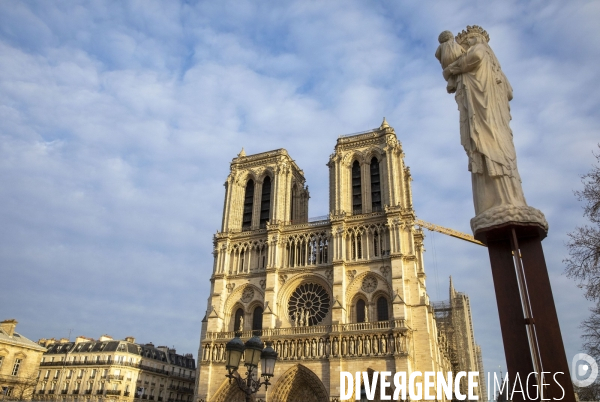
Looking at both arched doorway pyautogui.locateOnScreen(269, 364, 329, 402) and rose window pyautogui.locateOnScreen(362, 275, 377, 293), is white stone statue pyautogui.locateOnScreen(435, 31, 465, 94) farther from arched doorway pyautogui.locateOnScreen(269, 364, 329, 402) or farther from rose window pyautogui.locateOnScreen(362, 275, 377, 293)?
arched doorway pyautogui.locateOnScreen(269, 364, 329, 402)

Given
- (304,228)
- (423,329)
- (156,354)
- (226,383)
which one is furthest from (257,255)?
(156,354)

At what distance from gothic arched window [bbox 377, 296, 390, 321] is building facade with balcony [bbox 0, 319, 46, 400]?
81.5 feet

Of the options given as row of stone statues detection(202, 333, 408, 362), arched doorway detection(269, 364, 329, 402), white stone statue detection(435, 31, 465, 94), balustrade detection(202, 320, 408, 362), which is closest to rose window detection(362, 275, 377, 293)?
balustrade detection(202, 320, 408, 362)

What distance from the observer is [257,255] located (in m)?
38.1

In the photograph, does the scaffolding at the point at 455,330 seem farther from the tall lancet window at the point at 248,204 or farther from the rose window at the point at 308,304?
the tall lancet window at the point at 248,204

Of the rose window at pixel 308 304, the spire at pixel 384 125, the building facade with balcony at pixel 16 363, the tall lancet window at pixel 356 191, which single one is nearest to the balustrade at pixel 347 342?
the rose window at pixel 308 304

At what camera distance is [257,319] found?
3628 centimetres

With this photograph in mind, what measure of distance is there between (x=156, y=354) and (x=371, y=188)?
30.7m

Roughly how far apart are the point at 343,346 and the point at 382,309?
3.84 meters

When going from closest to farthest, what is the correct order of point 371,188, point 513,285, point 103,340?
point 513,285 < point 371,188 < point 103,340

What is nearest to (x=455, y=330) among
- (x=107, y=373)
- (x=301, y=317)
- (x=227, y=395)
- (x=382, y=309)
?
(x=382, y=309)

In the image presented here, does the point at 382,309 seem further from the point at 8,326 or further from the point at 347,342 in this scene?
the point at 8,326

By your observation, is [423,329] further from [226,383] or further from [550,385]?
[550,385]

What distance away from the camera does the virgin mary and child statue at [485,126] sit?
8.28m
